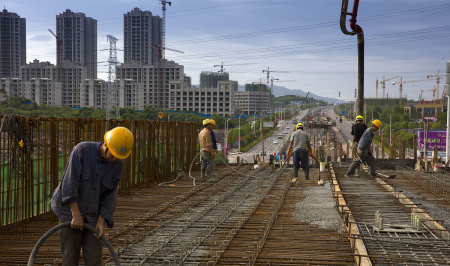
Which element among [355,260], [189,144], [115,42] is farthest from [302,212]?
[115,42]

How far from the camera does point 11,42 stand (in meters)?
157

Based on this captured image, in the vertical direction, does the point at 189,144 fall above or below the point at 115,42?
below

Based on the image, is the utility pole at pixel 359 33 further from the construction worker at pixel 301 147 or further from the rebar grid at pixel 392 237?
the rebar grid at pixel 392 237

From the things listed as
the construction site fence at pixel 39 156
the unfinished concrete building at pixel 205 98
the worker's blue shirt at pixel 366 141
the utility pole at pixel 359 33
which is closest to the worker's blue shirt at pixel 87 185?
the construction site fence at pixel 39 156

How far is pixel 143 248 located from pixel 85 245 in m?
1.88

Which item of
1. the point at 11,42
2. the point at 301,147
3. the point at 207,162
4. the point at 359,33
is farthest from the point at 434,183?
the point at 11,42

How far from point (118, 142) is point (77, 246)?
110 centimetres

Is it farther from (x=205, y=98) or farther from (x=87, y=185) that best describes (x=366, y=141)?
(x=205, y=98)

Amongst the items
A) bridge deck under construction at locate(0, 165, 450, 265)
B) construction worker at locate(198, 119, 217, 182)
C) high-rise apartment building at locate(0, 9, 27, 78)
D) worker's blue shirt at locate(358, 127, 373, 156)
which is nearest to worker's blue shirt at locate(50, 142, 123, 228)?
bridge deck under construction at locate(0, 165, 450, 265)

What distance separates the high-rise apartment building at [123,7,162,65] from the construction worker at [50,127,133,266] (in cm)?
17892

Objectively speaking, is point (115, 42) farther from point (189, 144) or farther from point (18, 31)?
point (18, 31)

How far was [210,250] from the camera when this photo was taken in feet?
18.1

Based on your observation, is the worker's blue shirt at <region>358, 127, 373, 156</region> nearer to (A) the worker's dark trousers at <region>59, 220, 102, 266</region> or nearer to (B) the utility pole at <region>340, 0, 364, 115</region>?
(B) the utility pole at <region>340, 0, 364, 115</region>

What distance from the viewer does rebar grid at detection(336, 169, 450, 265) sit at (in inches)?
200
